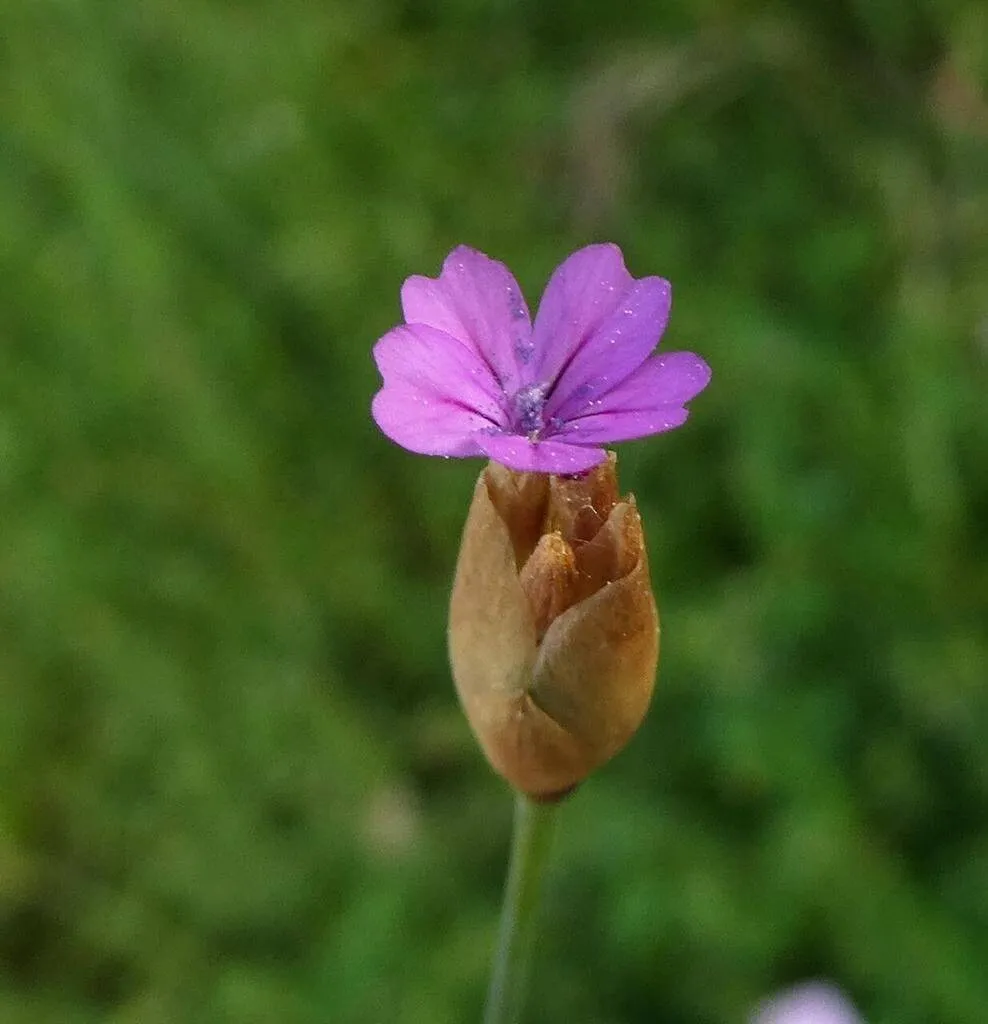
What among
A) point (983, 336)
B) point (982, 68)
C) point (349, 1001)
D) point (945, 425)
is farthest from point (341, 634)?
point (982, 68)

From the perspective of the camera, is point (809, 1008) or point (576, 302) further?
point (809, 1008)

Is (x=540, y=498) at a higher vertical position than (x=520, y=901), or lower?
higher

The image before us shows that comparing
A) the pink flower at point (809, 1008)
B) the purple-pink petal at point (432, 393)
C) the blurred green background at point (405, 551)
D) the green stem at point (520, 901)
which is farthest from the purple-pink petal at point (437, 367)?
the pink flower at point (809, 1008)

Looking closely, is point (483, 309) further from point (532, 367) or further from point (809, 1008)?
point (809, 1008)

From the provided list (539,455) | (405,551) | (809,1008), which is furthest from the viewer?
(405,551)

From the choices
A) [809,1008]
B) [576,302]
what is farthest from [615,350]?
[809,1008]

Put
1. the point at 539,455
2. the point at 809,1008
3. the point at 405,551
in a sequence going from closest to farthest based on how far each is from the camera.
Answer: the point at 539,455 < the point at 809,1008 < the point at 405,551

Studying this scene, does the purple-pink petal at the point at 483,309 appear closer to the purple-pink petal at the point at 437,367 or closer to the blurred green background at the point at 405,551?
the purple-pink petal at the point at 437,367

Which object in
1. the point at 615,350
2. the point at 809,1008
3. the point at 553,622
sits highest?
the point at 615,350

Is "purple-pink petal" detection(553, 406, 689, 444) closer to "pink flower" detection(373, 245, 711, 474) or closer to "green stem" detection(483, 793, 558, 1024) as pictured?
"pink flower" detection(373, 245, 711, 474)
